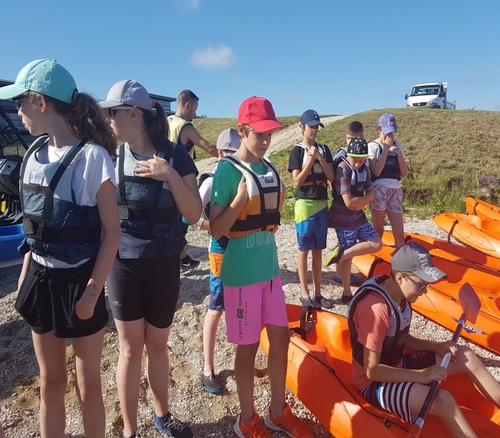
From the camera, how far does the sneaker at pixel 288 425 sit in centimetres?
258

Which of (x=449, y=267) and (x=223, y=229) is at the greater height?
(x=223, y=229)

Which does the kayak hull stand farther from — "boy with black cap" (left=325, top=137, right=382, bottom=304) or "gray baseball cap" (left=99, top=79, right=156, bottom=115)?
"boy with black cap" (left=325, top=137, right=382, bottom=304)

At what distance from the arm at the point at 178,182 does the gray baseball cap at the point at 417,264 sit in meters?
1.23

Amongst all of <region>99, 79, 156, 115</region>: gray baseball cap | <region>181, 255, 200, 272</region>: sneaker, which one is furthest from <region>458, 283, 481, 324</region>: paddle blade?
<region>181, 255, 200, 272</region>: sneaker

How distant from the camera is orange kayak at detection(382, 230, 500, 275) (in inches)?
202

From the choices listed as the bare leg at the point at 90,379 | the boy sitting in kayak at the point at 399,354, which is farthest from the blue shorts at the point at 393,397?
the bare leg at the point at 90,379

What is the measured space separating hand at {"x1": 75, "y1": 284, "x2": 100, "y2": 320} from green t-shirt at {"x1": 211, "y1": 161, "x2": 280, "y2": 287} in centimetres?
82

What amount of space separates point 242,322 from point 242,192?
2.58ft

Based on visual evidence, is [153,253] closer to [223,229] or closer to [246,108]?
[223,229]

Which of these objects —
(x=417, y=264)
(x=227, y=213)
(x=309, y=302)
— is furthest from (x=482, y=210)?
(x=227, y=213)

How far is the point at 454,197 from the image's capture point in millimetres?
10445

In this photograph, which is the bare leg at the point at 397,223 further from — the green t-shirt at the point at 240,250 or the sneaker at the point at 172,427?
the sneaker at the point at 172,427

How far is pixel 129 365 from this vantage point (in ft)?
7.50

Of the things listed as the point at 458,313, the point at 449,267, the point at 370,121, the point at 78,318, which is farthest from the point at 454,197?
the point at 370,121
